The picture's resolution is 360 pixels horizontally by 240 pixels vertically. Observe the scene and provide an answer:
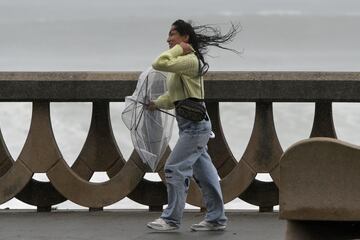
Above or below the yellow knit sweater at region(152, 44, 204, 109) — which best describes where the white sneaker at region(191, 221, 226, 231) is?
below

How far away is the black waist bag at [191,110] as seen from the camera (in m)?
7.66

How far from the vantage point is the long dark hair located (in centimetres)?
776

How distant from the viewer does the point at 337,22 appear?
89.1ft

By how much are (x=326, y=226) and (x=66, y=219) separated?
4.12 meters

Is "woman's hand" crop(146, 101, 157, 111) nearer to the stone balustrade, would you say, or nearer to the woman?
the woman

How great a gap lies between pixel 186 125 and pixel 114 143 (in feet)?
5.08

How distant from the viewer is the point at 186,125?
25.4 ft

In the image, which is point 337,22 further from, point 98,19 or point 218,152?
point 218,152

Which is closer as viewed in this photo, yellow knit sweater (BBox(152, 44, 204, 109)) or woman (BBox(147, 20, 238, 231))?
yellow knit sweater (BBox(152, 44, 204, 109))

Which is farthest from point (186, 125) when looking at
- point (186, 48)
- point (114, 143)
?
point (114, 143)

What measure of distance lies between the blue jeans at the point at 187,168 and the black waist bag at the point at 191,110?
5cm

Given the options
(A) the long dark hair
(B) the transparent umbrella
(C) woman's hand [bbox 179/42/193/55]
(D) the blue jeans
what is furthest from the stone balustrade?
(C) woman's hand [bbox 179/42/193/55]

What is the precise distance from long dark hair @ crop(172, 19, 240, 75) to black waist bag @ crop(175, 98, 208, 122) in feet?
0.70

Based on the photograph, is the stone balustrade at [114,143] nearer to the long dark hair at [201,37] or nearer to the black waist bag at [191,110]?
the long dark hair at [201,37]
